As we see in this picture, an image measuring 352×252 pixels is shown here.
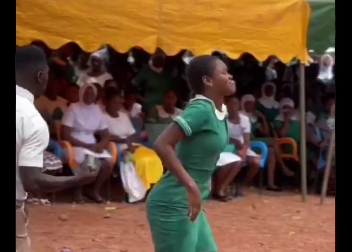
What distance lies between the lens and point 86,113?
7.91 m

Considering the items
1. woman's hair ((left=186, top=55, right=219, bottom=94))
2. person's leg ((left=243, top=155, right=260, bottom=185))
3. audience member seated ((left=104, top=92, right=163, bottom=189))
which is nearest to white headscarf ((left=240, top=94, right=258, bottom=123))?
person's leg ((left=243, top=155, right=260, bottom=185))

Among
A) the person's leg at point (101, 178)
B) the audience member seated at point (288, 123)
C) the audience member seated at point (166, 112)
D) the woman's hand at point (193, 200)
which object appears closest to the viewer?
the woman's hand at point (193, 200)

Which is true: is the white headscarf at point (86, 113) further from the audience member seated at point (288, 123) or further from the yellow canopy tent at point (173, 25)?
the audience member seated at point (288, 123)

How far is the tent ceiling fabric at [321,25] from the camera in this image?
26.9ft

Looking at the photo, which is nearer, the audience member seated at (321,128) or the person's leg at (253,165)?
the person's leg at (253,165)

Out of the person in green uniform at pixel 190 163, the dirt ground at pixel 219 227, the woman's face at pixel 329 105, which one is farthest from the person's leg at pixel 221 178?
the person in green uniform at pixel 190 163

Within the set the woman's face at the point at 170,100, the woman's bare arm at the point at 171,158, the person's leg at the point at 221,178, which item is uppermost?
the woman's face at the point at 170,100

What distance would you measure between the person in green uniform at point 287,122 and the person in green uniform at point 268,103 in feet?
0.28

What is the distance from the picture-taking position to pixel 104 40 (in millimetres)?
6977

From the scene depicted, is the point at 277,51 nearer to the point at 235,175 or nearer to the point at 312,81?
the point at 235,175

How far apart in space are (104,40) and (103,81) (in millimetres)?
1714

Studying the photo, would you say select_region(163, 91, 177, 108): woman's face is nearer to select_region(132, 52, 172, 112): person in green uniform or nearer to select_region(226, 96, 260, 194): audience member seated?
select_region(132, 52, 172, 112): person in green uniform

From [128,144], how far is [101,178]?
56cm
